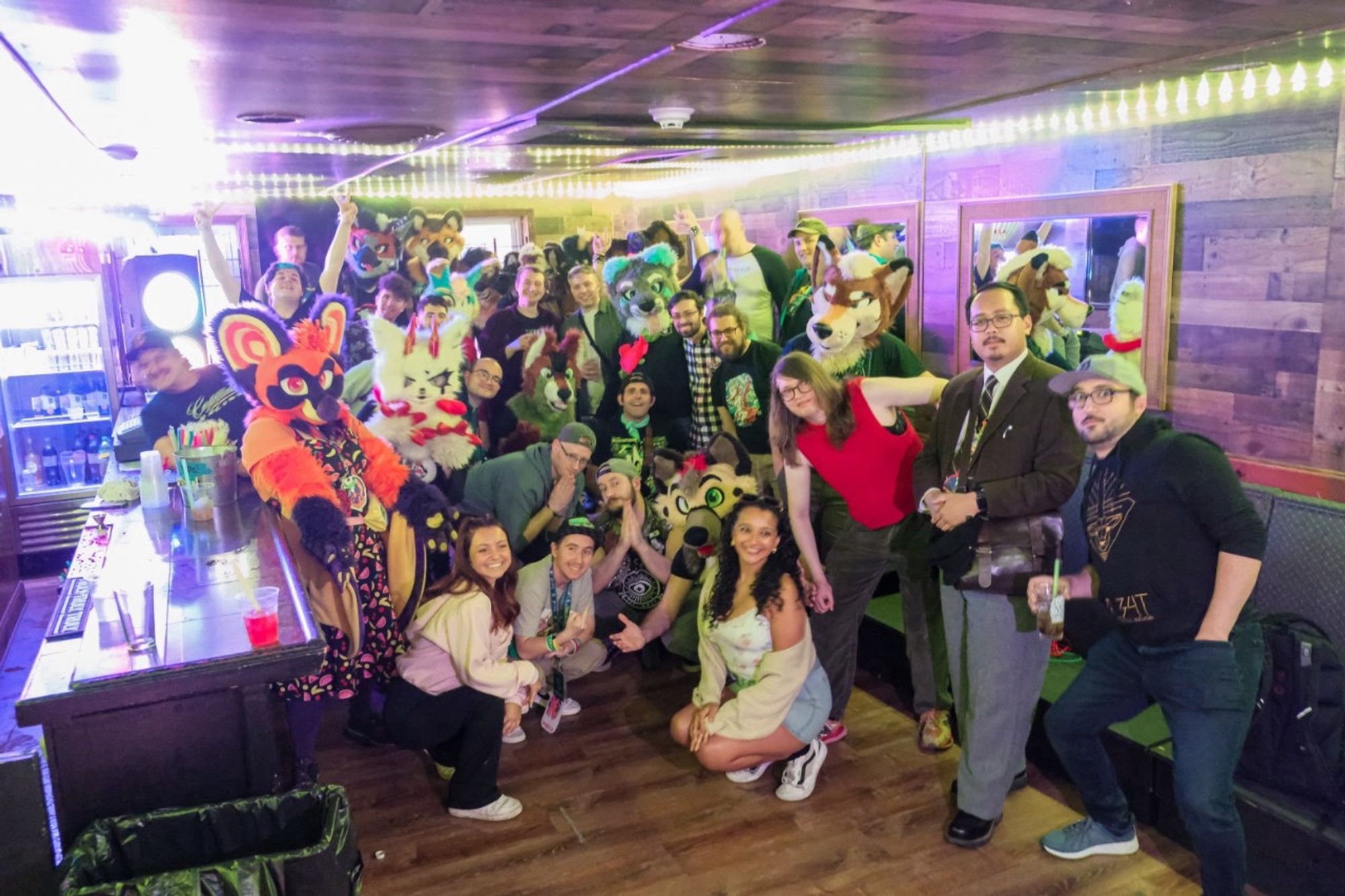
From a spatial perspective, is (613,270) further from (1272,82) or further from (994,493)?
(1272,82)

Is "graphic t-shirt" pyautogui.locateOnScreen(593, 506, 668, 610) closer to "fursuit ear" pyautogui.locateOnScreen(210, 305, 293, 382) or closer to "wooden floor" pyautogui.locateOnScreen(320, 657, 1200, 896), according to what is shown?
"wooden floor" pyautogui.locateOnScreen(320, 657, 1200, 896)

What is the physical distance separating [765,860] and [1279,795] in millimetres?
1407

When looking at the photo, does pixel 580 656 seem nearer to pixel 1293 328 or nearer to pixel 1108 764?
pixel 1108 764

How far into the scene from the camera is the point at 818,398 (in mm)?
3359

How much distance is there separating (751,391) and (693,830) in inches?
75.0

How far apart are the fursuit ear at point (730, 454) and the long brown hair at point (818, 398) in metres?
0.72

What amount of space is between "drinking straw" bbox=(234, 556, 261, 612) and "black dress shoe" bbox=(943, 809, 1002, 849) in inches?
82.1

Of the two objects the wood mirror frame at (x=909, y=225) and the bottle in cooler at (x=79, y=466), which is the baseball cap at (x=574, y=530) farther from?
the bottle in cooler at (x=79, y=466)

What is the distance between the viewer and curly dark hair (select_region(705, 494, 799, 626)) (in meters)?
3.38

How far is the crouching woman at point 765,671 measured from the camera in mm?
3375

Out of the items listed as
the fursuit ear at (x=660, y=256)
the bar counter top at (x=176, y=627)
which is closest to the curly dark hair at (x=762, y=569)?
the bar counter top at (x=176, y=627)

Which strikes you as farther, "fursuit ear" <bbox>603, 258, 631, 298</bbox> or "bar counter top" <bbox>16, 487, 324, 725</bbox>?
"fursuit ear" <bbox>603, 258, 631, 298</bbox>

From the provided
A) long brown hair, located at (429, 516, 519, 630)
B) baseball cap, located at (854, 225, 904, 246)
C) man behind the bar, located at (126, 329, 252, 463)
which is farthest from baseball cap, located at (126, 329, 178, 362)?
baseball cap, located at (854, 225, 904, 246)

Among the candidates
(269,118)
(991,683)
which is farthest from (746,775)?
(269,118)
